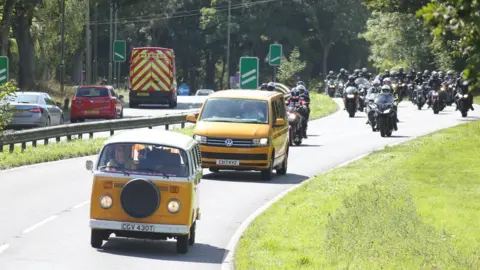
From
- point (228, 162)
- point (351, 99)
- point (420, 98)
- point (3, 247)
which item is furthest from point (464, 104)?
point (3, 247)

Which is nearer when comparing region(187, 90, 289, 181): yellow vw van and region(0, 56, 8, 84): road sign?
region(187, 90, 289, 181): yellow vw van

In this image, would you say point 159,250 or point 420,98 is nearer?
point 159,250

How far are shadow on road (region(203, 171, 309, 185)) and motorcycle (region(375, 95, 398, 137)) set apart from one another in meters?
13.5

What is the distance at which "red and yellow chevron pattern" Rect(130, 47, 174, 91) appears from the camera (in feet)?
209

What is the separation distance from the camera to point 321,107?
63656mm

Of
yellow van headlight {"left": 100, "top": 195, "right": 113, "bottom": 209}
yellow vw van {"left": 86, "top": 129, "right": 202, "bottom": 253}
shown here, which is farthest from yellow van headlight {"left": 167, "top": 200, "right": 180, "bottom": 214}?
yellow van headlight {"left": 100, "top": 195, "right": 113, "bottom": 209}

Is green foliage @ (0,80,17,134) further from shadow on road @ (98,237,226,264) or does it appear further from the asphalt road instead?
shadow on road @ (98,237,226,264)

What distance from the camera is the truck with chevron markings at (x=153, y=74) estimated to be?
63.8m

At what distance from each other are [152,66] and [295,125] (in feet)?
91.5

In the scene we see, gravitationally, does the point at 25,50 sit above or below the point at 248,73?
below

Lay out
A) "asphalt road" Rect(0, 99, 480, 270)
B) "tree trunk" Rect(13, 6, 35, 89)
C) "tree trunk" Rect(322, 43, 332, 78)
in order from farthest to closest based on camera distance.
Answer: "tree trunk" Rect(322, 43, 332, 78)
"tree trunk" Rect(13, 6, 35, 89)
"asphalt road" Rect(0, 99, 480, 270)

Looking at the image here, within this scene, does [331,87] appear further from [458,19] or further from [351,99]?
[458,19]

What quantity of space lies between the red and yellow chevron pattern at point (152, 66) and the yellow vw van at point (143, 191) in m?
47.5

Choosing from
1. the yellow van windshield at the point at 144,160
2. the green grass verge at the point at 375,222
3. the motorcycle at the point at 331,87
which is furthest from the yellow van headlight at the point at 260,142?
the motorcycle at the point at 331,87
